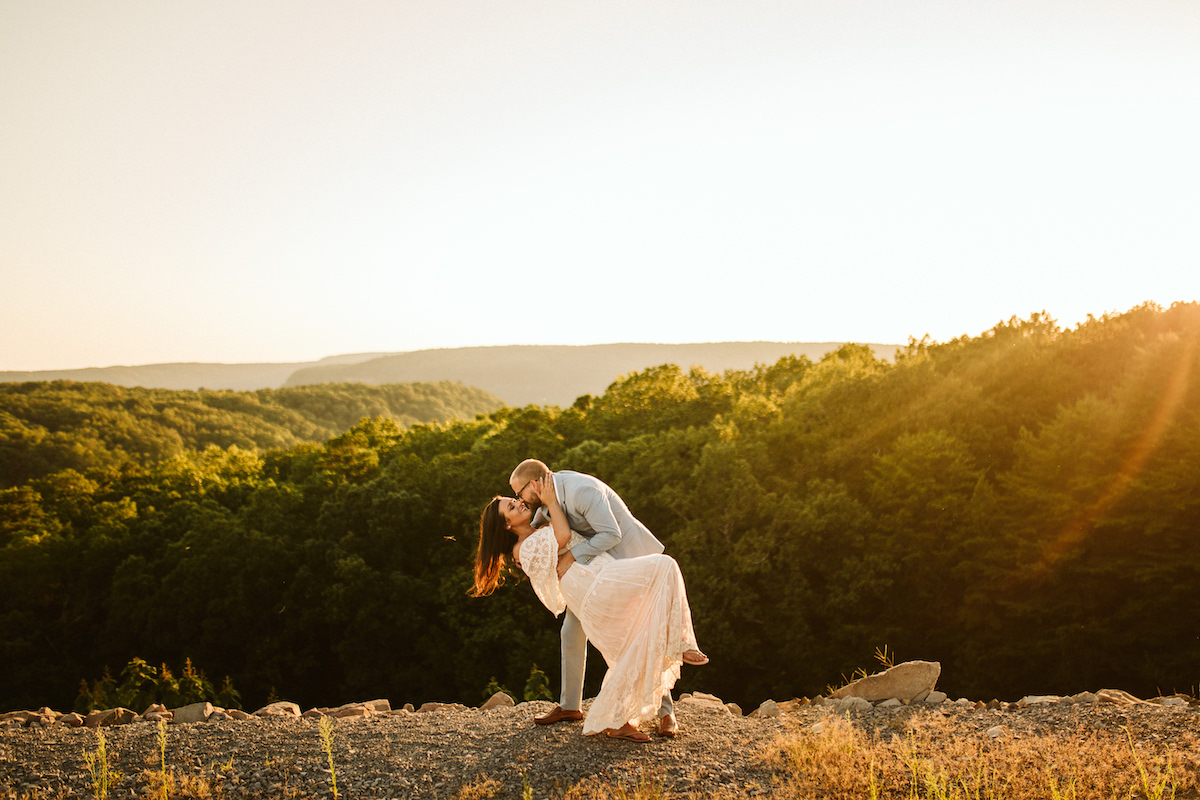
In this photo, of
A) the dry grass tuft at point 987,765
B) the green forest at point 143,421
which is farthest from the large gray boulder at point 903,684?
the green forest at point 143,421

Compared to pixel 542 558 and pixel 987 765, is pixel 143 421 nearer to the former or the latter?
pixel 542 558

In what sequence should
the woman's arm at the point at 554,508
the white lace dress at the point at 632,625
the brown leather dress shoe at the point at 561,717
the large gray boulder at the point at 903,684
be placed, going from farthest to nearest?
the large gray boulder at the point at 903,684
the brown leather dress shoe at the point at 561,717
the woman's arm at the point at 554,508
the white lace dress at the point at 632,625

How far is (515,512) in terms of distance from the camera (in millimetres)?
6152

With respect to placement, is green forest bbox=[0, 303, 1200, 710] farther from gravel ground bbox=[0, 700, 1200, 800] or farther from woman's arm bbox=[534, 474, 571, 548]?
woman's arm bbox=[534, 474, 571, 548]

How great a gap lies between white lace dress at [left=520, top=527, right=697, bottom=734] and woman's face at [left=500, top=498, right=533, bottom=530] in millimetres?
546


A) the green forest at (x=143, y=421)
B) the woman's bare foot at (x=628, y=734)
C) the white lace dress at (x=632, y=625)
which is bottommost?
the green forest at (x=143, y=421)

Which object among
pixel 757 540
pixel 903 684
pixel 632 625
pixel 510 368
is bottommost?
pixel 757 540

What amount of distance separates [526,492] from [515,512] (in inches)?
11.0

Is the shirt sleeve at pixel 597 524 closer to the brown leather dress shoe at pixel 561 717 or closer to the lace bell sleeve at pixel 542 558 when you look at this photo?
the lace bell sleeve at pixel 542 558

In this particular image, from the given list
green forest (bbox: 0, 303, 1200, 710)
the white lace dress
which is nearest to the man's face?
the white lace dress

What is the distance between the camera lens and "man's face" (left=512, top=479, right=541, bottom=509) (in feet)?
19.4

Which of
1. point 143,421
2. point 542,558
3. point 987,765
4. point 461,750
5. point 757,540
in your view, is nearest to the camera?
point 987,765

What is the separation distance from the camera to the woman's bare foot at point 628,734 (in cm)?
594

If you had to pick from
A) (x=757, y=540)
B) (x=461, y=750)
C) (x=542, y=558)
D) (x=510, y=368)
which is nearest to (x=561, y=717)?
(x=461, y=750)
